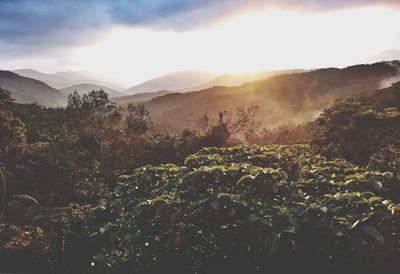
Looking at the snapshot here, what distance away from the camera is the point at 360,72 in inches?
2662

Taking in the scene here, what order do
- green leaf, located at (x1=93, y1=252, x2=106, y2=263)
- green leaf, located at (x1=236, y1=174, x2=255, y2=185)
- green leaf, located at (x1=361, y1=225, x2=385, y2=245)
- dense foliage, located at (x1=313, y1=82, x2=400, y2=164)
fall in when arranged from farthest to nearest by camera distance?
dense foliage, located at (x1=313, y1=82, x2=400, y2=164)
green leaf, located at (x1=93, y1=252, x2=106, y2=263)
green leaf, located at (x1=236, y1=174, x2=255, y2=185)
green leaf, located at (x1=361, y1=225, x2=385, y2=245)

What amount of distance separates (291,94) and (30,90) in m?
126

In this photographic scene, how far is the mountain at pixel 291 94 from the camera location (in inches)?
2325

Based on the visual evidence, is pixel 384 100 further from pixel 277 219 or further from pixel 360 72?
pixel 360 72

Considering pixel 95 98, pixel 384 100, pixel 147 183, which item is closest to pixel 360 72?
pixel 384 100

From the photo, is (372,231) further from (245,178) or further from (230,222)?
(245,178)

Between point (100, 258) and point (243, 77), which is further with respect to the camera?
point (243, 77)

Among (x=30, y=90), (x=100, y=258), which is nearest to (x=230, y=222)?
(x=100, y=258)

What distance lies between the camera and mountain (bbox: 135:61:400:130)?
5906cm

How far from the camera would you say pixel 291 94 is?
223 ft

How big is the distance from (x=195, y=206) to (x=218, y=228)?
0.34 meters

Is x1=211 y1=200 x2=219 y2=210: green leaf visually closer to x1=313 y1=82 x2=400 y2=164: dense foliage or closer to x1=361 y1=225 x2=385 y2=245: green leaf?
x1=361 y1=225 x2=385 y2=245: green leaf

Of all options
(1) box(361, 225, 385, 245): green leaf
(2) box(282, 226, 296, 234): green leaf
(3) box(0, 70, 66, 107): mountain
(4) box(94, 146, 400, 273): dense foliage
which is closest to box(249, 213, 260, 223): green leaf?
(4) box(94, 146, 400, 273): dense foliage

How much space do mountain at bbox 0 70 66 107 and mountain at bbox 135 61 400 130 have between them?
3591 inches
